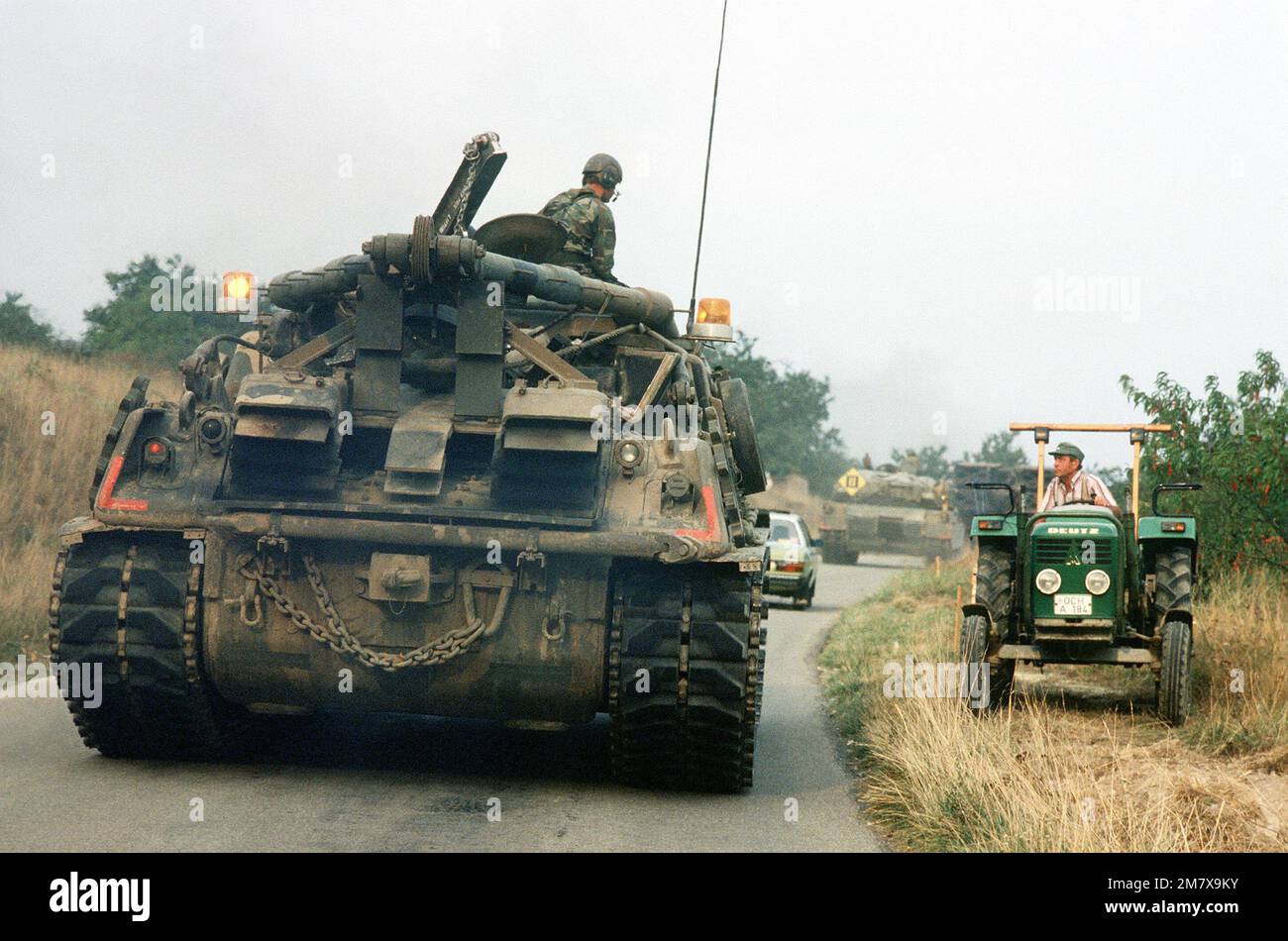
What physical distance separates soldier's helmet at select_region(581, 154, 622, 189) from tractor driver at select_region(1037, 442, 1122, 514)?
3.48 m

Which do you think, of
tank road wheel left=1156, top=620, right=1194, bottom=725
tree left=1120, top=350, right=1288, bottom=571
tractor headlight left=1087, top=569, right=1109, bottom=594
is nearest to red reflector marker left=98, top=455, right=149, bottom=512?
tractor headlight left=1087, top=569, right=1109, bottom=594

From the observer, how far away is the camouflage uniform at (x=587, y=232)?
10727mm

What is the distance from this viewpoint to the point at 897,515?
4012 cm

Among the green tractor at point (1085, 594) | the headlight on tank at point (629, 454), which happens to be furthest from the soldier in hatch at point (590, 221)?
the green tractor at point (1085, 594)

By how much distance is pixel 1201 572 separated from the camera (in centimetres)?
1628

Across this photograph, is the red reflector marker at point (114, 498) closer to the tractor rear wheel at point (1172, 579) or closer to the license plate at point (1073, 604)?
the license plate at point (1073, 604)

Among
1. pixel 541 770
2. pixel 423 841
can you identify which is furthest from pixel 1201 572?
pixel 423 841

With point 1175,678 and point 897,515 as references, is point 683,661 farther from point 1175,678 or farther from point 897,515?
point 897,515

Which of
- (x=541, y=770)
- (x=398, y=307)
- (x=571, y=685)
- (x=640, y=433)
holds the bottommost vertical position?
(x=541, y=770)

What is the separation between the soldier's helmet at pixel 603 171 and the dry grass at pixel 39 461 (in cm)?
599

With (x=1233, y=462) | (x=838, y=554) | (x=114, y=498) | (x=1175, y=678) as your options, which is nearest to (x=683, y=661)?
(x=114, y=498)

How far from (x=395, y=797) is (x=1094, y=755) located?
3.82 meters
